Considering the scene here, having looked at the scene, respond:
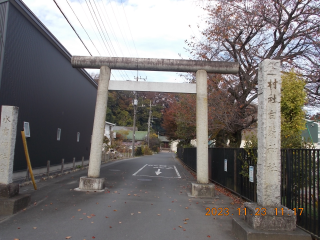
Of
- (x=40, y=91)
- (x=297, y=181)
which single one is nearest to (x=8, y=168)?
(x=297, y=181)

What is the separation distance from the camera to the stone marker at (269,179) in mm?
5320

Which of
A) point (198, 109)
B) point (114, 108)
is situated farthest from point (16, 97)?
point (114, 108)

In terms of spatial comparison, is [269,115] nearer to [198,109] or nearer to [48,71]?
[198,109]

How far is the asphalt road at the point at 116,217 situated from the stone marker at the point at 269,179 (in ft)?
2.43

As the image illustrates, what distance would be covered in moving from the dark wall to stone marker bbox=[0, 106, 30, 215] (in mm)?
3794

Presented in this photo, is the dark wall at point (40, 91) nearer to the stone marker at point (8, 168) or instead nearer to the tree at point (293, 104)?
the stone marker at point (8, 168)

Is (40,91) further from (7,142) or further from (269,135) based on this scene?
(269,135)

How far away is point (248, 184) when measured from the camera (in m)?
8.62

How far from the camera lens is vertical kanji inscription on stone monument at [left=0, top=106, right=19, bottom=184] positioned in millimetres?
7102

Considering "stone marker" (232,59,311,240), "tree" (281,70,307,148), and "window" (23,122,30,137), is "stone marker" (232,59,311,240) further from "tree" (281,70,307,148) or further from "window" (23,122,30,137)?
"window" (23,122,30,137)

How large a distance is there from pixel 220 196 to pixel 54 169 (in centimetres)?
1064

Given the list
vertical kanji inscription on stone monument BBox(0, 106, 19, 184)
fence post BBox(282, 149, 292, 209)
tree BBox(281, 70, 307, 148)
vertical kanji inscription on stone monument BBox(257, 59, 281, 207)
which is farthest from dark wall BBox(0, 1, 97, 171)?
tree BBox(281, 70, 307, 148)

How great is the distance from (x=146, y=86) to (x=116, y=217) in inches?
232

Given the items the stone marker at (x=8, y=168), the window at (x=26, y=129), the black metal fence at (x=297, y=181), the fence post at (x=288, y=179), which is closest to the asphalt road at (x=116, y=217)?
the stone marker at (x=8, y=168)
